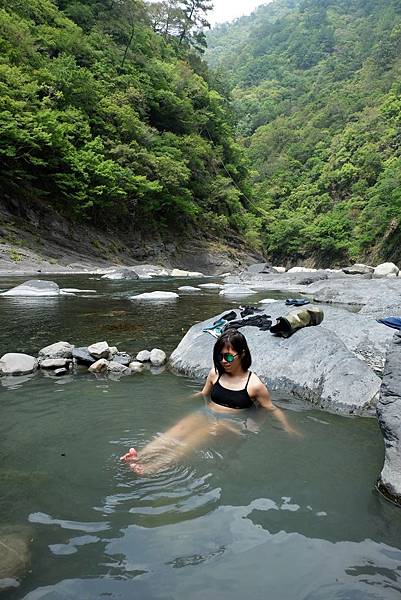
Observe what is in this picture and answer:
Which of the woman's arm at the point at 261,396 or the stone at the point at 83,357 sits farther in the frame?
the stone at the point at 83,357

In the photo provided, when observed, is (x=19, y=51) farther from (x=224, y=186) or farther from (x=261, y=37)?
(x=261, y=37)

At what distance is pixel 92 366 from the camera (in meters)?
5.86

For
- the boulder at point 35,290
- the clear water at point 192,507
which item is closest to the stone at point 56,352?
the clear water at point 192,507

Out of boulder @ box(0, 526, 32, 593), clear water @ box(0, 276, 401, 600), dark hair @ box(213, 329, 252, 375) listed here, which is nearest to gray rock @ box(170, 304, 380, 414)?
clear water @ box(0, 276, 401, 600)

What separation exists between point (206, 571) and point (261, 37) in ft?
494

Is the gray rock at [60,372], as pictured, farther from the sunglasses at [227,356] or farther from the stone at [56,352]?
the sunglasses at [227,356]

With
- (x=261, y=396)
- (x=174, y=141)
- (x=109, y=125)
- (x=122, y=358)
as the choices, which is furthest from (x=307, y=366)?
(x=174, y=141)

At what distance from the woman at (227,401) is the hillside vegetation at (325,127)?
39051 mm

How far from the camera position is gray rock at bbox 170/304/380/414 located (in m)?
4.53

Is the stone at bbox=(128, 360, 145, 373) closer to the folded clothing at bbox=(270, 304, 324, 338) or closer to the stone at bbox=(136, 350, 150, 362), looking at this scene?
the stone at bbox=(136, 350, 150, 362)

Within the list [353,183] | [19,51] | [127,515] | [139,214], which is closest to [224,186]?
[139,214]

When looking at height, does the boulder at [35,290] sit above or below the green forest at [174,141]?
below

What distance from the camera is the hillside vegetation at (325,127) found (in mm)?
49969

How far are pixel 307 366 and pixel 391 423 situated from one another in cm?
212
